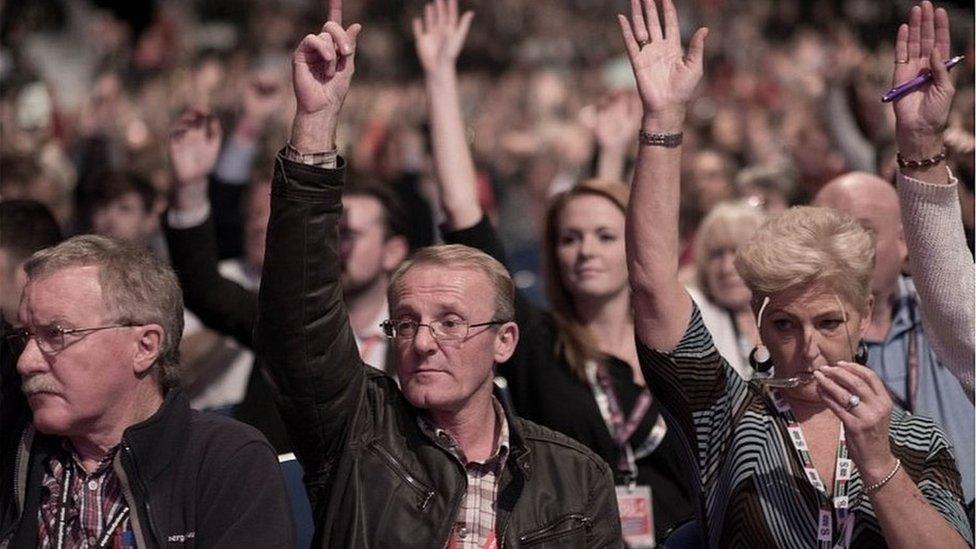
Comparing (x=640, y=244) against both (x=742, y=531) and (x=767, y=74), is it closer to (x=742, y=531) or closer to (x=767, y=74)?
(x=742, y=531)

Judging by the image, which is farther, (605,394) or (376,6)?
(376,6)

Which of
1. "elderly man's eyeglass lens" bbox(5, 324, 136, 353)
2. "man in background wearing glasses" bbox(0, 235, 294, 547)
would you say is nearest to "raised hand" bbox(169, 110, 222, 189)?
"man in background wearing glasses" bbox(0, 235, 294, 547)

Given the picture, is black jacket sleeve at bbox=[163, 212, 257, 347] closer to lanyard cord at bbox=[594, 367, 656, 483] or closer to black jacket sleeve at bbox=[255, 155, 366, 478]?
lanyard cord at bbox=[594, 367, 656, 483]

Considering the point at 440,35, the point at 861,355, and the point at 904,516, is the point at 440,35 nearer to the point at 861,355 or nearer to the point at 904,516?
the point at 861,355

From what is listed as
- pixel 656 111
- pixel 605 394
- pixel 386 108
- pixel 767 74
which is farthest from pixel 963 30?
pixel 656 111

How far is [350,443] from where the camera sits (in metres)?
3.53

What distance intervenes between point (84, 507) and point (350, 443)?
561mm

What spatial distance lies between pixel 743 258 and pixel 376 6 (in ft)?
69.6

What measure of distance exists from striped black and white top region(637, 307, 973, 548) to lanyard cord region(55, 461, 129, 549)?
116 cm

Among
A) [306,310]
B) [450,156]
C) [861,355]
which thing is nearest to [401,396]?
[306,310]

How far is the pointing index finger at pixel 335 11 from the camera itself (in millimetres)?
3610

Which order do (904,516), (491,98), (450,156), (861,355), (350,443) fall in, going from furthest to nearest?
(491,98)
(450,156)
(861,355)
(350,443)
(904,516)

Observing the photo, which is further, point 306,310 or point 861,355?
point 861,355

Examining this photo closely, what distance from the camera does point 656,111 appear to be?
3.62 m
